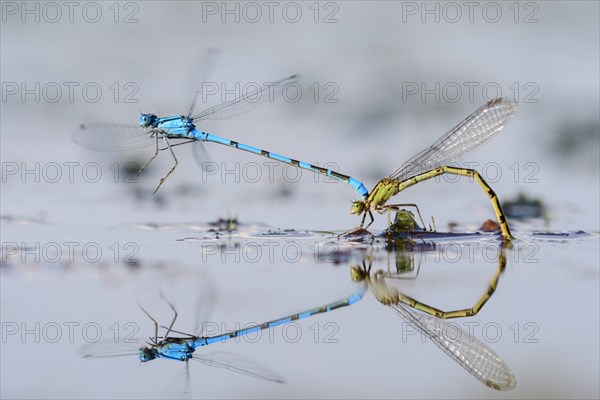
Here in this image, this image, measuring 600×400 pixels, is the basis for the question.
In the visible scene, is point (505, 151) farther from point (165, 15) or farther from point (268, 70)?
point (165, 15)

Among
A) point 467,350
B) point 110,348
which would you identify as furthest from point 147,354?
point 467,350

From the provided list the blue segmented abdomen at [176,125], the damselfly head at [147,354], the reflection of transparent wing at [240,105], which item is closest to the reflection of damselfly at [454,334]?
the damselfly head at [147,354]

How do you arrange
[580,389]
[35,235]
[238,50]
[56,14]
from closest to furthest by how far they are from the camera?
[580,389]
[35,235]
[238,50]
[56,14]

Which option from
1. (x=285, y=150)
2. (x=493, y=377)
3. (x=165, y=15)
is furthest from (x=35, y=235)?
(x=165, y=15)

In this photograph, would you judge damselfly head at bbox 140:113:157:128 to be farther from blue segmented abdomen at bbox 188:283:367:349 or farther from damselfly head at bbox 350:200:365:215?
blue segmented abdomen at bbox 188:283:367:349

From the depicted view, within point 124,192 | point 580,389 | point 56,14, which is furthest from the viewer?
point 56,14

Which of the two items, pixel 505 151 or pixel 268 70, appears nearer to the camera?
pixel 505 151

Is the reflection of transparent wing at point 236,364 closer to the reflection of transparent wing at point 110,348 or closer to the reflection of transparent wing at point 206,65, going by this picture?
the reflection of transparent wing at point 110,348

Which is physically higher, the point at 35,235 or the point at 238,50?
the point at 238,50
